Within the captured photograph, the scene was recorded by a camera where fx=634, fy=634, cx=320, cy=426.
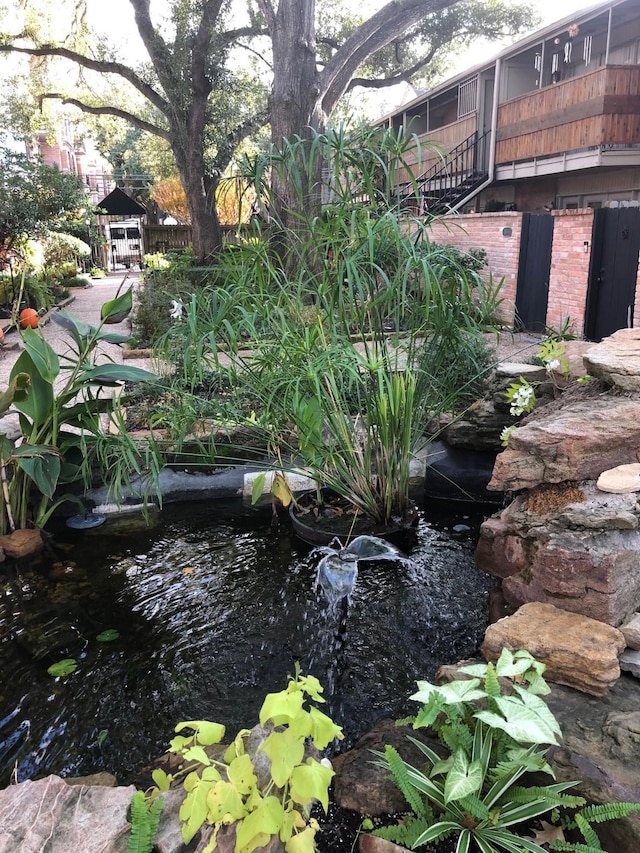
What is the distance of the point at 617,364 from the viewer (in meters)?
3.16

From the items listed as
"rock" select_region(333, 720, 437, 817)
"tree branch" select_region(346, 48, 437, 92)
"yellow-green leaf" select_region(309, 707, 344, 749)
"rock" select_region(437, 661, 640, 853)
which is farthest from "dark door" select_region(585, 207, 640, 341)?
"tree branch" select_region(346, 48, 437, 92)

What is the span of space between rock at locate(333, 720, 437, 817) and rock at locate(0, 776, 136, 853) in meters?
0.60

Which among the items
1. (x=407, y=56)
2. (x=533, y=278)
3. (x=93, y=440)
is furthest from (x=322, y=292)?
(x=407, y=56)

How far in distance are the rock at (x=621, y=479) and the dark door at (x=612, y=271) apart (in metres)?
5.71

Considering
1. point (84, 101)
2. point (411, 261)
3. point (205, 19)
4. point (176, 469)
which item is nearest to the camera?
point (411, 261)

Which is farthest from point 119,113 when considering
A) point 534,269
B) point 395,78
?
point 534,269

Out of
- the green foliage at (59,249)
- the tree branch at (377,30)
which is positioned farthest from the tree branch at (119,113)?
the tree branch at (377,30)

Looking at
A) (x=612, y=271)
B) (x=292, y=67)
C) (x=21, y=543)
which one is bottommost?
(x=21, y=543)

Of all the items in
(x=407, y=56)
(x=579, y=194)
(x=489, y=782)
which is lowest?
(x=489, y=782)

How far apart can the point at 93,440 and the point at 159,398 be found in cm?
196

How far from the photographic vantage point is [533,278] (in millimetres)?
9891

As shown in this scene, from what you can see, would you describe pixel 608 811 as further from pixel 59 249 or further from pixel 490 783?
pixel 59 249

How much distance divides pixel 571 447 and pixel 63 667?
2.43 meters

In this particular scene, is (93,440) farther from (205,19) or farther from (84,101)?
(84,101)
